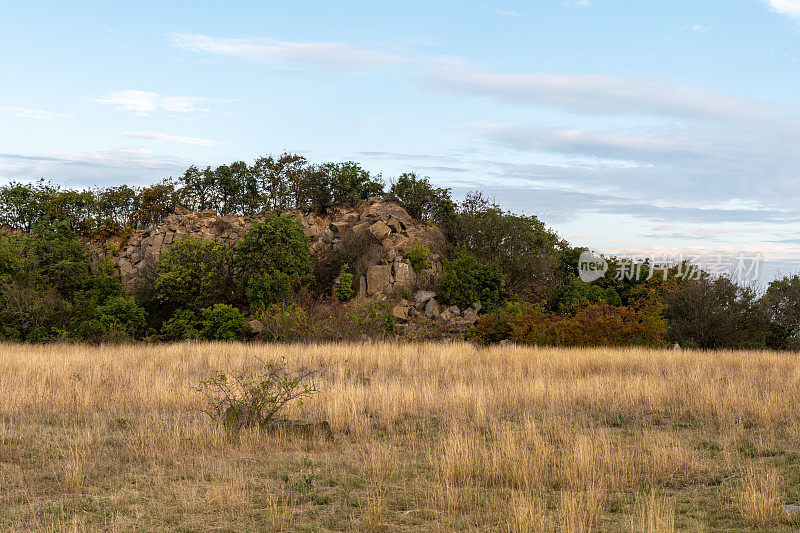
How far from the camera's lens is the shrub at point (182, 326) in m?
26.8

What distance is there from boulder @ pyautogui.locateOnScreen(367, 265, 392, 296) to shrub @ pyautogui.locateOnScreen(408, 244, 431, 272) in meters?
1.30

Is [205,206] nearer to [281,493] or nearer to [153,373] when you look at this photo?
[153,373]

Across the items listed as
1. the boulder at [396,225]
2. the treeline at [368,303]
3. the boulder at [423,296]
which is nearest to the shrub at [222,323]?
the treeline at [368,303]

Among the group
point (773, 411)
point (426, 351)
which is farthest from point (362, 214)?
point (773, 411)

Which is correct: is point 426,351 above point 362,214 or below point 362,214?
below

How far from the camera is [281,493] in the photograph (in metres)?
7.18

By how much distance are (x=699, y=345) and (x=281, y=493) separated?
26.7 m

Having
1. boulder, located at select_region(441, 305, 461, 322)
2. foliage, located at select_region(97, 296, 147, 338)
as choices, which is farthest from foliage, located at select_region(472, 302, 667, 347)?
foliage, located at select_region(97, 296, 147, 338)

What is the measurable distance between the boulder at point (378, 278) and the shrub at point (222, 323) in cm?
611

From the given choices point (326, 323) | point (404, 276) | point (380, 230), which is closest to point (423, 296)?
point (404, 276)

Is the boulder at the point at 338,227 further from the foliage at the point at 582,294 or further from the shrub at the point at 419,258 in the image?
the foliage at the point at 582,294

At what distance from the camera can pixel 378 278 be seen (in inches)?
1172

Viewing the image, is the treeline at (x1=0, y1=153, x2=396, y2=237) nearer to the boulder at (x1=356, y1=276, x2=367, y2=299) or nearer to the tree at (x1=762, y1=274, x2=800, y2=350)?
the boulder at (x1=356, y1=276, x2=367, y2=299)

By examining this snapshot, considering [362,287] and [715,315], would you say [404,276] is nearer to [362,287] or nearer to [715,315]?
[362,287]
